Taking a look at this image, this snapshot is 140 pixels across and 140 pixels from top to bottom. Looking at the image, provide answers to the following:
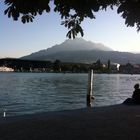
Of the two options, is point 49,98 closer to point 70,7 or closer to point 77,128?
point 77,128

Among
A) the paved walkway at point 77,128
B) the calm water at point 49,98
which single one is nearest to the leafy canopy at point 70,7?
the paved walkway at point 77,128

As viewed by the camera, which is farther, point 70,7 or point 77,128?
point 77,128

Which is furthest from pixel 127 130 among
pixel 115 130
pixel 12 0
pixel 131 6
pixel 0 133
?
pixel 12 0

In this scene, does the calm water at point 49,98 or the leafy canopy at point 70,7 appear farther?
the calm water at point 49,98

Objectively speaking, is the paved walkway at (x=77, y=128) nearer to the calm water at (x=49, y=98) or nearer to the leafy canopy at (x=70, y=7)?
the leafy canopy at (x=70, y=7)

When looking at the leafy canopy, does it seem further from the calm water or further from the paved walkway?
the calm water

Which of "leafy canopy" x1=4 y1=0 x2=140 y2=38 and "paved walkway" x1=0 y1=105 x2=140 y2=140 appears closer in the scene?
"leafy canopy" x1=4 y1=0 x2=140 y2=38

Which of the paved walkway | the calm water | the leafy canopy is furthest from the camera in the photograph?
the calm water

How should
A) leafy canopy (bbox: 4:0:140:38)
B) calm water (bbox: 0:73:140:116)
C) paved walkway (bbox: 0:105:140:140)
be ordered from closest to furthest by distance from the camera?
leafy canopy (bbox: 4:0:140:38) < paved walkway (bbox: 0:105:140:140) < calm water (bbox: 0:73:140:116)

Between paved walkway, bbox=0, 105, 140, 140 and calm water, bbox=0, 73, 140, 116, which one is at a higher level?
paved walkway, bbox=0, 105, 140, 140

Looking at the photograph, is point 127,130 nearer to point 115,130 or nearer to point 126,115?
point 115,130

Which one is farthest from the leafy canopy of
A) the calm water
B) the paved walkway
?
the calm water

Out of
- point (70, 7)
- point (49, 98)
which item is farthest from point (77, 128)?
point (49, 98)

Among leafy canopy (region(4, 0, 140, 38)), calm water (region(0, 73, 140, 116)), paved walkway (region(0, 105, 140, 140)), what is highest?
leafy canopy (region(4, 0, 140, 38))
